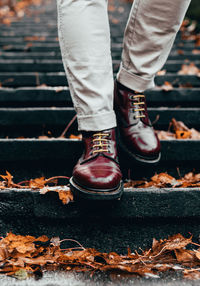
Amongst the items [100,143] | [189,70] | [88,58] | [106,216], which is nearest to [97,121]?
[100,143]

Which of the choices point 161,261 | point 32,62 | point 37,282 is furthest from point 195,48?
point 37,282

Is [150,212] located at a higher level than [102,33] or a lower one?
lower

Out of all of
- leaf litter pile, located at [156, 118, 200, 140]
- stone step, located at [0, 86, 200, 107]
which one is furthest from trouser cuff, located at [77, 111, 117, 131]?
stone step, located at [0, 86, 200, 107]

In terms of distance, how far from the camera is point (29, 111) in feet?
5.12

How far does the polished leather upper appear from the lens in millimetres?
951

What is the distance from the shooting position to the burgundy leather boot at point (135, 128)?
1.16 m

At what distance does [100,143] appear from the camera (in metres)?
1.04

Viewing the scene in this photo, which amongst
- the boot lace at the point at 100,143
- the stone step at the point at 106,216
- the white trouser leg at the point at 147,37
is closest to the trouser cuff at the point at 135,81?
the white trouser leg at the point at 147,37

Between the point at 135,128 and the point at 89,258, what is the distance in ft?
1.70

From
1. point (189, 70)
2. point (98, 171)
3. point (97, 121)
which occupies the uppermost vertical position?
point (97, 121)

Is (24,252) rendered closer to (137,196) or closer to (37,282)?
(37,282)

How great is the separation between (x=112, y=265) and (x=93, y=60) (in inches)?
25.7

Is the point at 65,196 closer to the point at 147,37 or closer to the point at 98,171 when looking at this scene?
the point at 98,171

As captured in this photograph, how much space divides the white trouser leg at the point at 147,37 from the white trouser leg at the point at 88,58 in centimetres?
19
